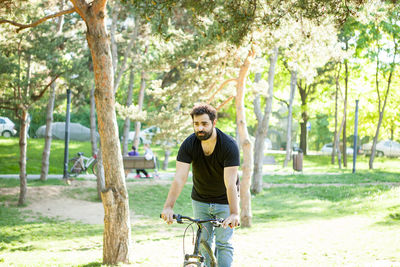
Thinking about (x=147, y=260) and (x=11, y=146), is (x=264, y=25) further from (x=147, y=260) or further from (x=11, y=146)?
(x=11, y=146)

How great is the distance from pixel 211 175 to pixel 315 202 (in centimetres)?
1403

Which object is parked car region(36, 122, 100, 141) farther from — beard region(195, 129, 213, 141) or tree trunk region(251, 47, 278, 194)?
beard region(195, 129, 213, 141)

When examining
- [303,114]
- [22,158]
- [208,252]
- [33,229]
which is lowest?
[33,229]

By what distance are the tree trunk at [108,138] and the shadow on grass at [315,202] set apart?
745cm

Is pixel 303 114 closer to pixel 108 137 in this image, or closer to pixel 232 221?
pixel 108 137

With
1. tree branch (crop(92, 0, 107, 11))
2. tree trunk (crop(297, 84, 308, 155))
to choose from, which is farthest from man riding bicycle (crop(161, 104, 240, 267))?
tree trunk (crop(297, 84, 308, 155))

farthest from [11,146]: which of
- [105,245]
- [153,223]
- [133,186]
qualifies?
[105,245]

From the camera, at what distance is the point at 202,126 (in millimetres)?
4188

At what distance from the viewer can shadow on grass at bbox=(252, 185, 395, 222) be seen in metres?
15.3

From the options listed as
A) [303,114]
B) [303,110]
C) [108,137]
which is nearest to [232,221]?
[108,137]

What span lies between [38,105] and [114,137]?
9297mm

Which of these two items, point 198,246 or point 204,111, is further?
point 204,111

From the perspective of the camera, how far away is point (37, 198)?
16109 mm

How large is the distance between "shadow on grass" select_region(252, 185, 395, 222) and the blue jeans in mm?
10092
